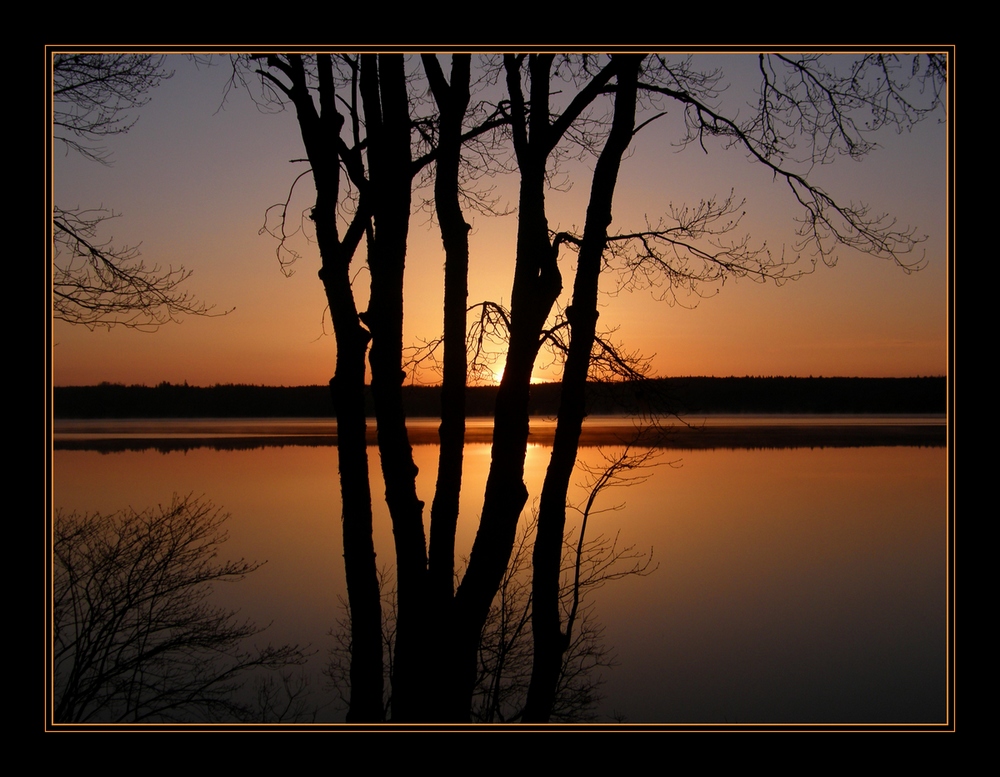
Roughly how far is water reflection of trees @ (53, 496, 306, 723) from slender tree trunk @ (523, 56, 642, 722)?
511 cm

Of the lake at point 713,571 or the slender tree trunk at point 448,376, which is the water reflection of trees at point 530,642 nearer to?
the lake at point 713,571

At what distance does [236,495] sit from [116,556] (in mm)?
11924

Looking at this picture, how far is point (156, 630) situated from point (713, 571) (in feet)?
36.5

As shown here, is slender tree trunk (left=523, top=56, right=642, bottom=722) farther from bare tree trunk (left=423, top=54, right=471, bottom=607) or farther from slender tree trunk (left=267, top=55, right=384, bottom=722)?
slender tree trunk (left=267, top=55, right=384, bottom=722)

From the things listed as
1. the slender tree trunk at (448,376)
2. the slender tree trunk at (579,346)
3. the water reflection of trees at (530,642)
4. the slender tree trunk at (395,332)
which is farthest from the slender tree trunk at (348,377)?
the water reflection of trees at (530,642)

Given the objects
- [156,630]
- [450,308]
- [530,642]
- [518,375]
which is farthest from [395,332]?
[156,630]

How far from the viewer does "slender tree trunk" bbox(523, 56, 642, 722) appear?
183 inches

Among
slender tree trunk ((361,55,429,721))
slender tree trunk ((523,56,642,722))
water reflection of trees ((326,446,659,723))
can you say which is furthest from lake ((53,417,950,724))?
slender tree trunk ((361,55,429,721))

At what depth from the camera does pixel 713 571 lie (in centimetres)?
1531

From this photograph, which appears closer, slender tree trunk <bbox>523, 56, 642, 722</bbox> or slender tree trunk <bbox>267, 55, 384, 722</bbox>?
slender tree trunk <bbox>523, 56, 642, 722</bbox>
